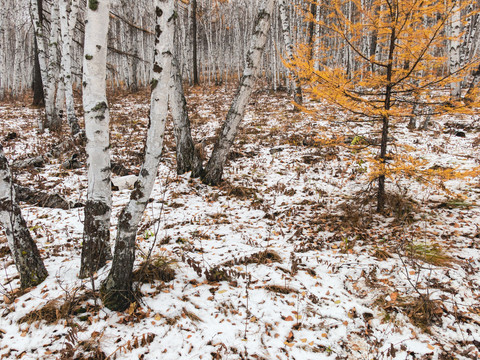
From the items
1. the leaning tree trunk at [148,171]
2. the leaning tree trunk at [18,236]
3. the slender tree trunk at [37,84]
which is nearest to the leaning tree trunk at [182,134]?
the leaning tree trunk at [148,171]

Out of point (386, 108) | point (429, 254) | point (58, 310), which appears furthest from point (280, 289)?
point (386, 108)

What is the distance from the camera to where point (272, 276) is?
10.8 ft

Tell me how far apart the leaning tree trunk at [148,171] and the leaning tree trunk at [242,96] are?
317 cm

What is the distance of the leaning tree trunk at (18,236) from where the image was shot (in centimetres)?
252

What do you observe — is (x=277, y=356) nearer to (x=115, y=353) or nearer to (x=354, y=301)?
(x=354, y=301)

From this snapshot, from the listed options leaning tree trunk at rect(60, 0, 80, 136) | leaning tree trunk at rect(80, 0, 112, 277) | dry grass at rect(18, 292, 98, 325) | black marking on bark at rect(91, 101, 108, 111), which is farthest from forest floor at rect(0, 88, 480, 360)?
leaning tree trunk at rect(60, 0, 80, 136)

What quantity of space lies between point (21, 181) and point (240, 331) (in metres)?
6.40

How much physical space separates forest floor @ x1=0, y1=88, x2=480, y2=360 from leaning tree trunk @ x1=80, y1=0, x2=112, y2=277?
31 cm

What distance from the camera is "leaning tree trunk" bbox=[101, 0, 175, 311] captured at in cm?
229

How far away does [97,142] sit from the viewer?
8.88 ft

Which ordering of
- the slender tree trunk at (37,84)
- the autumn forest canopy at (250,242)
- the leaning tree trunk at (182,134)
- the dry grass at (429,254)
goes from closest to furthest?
the autumn forest canopy at (250,242) → the dry grass at (429,254) → the leaning tree trunk at (182,134) → the slender tree trunk at (37,84)

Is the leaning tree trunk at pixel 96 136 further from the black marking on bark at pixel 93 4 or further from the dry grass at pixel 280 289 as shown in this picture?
the dry grass at pixel 280 289

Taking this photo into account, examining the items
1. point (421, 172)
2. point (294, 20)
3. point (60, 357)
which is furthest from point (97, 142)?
point (294, 20)

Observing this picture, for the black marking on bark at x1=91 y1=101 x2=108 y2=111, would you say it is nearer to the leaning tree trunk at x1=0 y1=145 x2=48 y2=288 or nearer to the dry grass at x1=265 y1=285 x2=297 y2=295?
the leaning tree trunk at x1=0 y1=145 x2=48 y2=288
